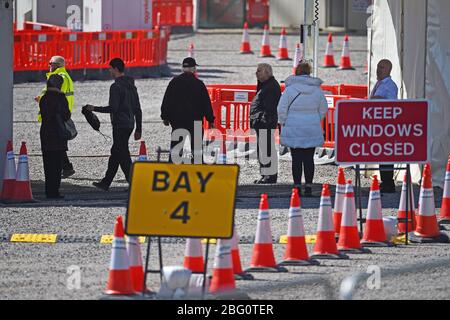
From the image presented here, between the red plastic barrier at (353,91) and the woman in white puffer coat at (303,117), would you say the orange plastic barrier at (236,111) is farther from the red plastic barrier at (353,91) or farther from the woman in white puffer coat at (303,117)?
the woman in white puffer coat at (303,117)

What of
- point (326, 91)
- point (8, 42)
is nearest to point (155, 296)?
point (8, 42)

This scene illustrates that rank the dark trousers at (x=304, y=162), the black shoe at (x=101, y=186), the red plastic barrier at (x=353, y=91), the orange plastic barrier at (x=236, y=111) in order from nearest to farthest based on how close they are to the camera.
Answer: the dark trousers at (x=304, y=162) → the black shoe at (x=101, y=186) → the orange plastic barrier at (x=236, y=111) → the red plastic barrier at (x=353, y=91)

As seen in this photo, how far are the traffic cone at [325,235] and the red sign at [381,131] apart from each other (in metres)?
0.78

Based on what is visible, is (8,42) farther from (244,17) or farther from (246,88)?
(244,17)

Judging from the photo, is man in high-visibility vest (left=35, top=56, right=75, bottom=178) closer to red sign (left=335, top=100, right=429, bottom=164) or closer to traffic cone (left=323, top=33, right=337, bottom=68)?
red sign (left=335, top=100, right=429, bottom=164)

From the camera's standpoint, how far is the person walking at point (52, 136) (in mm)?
17172

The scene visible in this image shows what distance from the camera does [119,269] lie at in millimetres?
11492

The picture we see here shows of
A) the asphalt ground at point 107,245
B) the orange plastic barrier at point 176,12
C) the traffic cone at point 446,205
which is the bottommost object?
the asphalt ground at point 107,245

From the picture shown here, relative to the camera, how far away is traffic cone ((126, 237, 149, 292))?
11.8 meters

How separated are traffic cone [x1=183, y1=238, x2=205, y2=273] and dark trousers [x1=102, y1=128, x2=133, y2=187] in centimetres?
582

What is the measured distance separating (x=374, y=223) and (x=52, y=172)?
4659 millimetres

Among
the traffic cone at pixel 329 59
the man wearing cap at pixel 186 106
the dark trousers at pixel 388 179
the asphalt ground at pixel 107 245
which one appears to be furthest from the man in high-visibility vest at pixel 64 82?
the traffic cone at pixel 329 59

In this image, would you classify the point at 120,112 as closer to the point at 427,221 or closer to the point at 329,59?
the point at 427,221

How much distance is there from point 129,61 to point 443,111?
1503 cm
